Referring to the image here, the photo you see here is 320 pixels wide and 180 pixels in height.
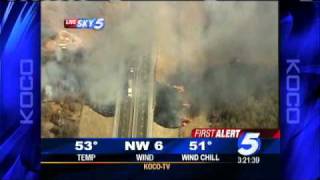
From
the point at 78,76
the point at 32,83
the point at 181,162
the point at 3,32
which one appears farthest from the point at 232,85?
the point at 3,32

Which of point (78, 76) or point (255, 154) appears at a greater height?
point (78, 76)

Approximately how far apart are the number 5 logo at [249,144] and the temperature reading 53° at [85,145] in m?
1.26

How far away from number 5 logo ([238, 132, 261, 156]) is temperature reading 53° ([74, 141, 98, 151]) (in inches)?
49.5

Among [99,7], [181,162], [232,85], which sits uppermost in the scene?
[99,7]

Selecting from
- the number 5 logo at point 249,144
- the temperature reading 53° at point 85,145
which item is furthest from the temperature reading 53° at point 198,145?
the temperature reading 53° at point 85,145

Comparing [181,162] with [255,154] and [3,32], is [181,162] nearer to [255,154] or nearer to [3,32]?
[255,154]

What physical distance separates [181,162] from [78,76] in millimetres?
1153

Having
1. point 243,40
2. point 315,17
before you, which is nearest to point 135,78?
point 243,40

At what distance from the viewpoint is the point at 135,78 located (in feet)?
15.9
